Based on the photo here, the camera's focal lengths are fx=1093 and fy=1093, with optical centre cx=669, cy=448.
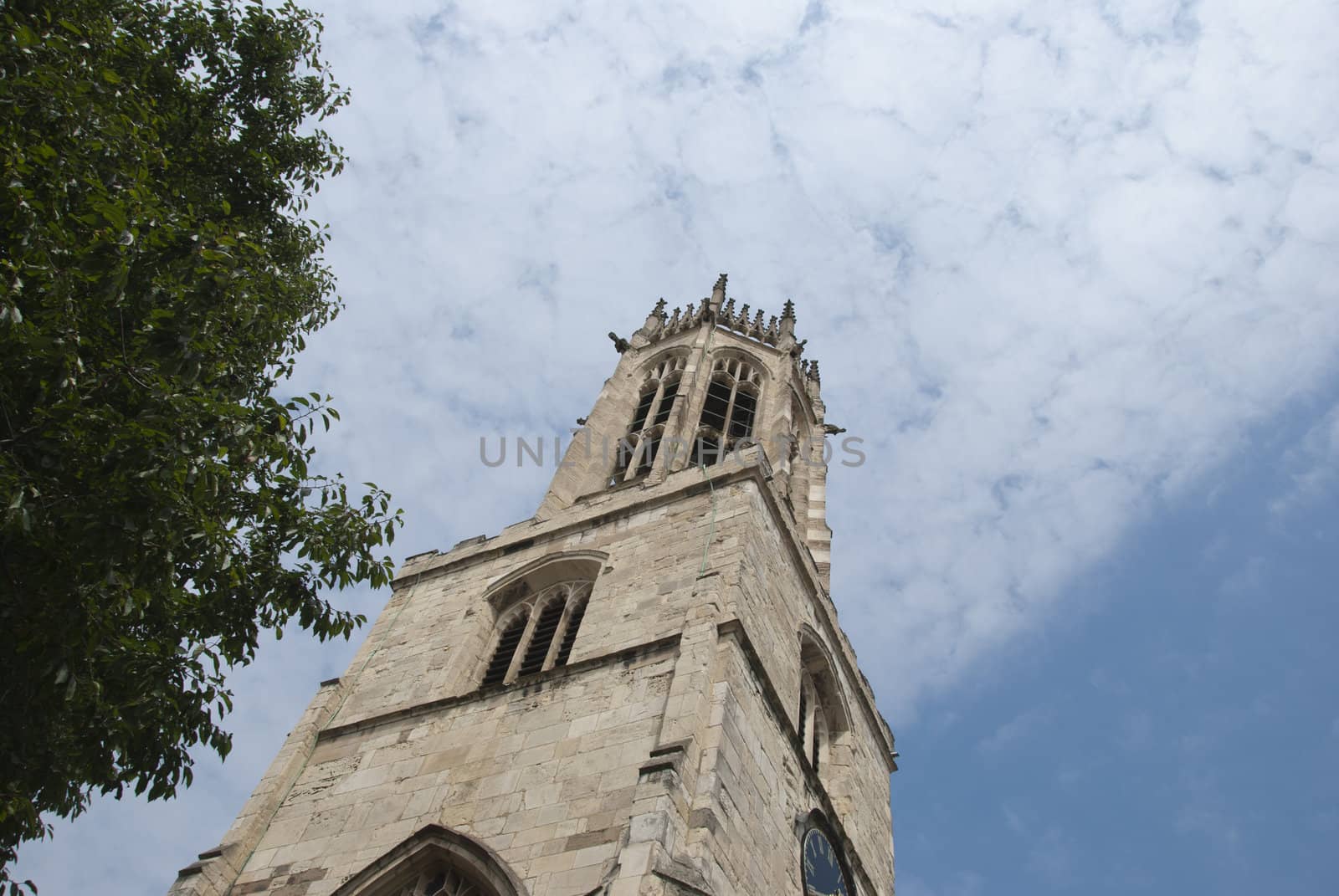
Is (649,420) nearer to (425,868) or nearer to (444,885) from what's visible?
(425,868)

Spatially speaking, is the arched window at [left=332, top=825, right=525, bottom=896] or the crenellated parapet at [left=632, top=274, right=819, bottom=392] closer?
the arched window at [left=332, top=825, right=525, bottom=896]

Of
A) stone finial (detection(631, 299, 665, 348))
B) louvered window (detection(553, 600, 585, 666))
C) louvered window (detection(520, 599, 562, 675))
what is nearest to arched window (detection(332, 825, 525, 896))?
louvered window (detection(520, 599, 562, 675))

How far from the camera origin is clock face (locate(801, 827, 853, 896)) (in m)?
13.4

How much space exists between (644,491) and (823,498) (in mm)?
7583

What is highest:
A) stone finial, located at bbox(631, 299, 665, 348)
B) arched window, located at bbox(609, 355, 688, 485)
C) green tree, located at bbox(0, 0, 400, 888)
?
stone finial, located at bbox(631, 299, 665, 348)

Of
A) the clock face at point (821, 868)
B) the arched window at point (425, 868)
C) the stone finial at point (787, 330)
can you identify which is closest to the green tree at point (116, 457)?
the arched window at point (425, 868)

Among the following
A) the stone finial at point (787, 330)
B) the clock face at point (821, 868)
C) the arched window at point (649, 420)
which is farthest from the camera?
the stone finial at point (787, 330)

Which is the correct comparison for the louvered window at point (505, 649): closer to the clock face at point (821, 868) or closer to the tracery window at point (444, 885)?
the tracery window at point (444, 885)

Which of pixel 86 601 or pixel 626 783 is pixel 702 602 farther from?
pixel 86 601

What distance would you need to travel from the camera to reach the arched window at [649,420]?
2408 centimetres

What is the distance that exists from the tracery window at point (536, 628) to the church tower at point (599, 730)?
0.14ft

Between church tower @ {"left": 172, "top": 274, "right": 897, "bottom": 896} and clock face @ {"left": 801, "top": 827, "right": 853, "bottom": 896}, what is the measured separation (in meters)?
0.04

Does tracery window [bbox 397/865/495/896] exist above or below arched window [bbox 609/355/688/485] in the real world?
below

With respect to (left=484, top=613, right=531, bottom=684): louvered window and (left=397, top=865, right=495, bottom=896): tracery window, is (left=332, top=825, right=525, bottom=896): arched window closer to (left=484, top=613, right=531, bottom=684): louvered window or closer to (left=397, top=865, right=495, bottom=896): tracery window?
(left=397, top=865, right=495, bottom=896): tracery window
